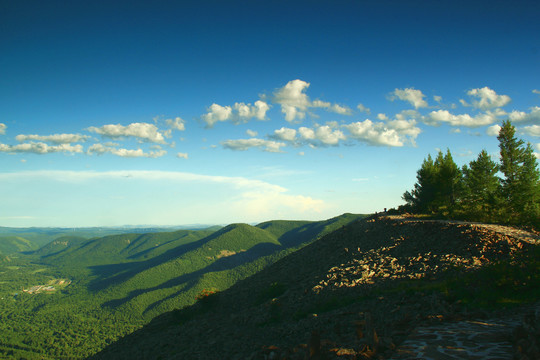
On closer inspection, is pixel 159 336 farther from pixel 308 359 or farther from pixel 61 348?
pixel 61 348

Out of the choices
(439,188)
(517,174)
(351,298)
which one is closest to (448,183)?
(439,188)

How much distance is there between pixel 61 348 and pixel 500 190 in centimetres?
22609

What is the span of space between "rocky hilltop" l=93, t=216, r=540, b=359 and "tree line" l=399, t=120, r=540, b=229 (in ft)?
28.2

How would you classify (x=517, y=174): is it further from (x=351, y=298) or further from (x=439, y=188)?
(x=351, y=298)

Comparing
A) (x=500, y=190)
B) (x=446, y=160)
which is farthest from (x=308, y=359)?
(x=446, y=160)

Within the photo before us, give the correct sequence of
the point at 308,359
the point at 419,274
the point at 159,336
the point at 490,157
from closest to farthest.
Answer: the point at 308,359
the point at 419,274
the point at 159,336
the point at 490,157

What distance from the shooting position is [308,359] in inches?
352

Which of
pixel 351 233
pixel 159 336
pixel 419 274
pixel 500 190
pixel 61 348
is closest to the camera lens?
pixel 419 274

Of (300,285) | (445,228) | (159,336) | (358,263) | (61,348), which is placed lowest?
(61,348)

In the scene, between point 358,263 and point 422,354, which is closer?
point 422,354

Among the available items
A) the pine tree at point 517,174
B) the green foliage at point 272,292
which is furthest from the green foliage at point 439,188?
the green foliage at point 272,292

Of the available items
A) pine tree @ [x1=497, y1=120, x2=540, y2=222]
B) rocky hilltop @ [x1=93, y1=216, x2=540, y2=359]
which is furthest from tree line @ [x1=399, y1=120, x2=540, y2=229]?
rocky hilltop @ [x1=93, y1=216, x2=540, y2=359]

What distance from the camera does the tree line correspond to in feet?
110

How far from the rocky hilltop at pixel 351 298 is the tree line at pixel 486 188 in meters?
8.59
